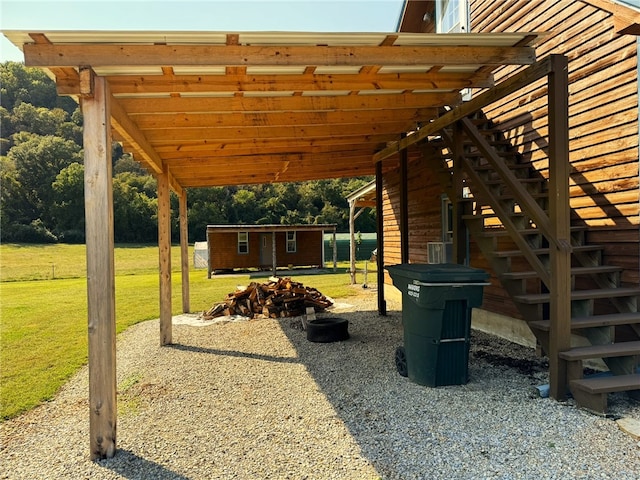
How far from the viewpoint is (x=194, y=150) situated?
653 cm

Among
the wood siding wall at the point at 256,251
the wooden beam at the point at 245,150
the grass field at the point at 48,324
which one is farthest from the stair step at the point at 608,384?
the wood siding wall at the point at 256,251

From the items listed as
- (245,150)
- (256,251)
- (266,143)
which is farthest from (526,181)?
(256,251)

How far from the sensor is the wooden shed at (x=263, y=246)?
22.7 m

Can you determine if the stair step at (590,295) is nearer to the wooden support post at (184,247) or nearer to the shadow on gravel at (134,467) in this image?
the shadow on gravel at (134,467)

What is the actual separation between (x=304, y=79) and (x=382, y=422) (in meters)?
3.26

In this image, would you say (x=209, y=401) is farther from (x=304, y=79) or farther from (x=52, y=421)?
(x=304, y=79)

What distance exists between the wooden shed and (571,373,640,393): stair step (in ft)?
61.0

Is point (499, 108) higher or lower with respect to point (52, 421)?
higher

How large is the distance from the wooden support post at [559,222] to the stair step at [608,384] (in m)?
0.18

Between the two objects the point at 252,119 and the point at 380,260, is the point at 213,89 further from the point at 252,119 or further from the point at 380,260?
the point at 380,260

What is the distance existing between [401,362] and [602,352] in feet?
6.38

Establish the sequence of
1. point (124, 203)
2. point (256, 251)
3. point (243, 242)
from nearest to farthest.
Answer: point (243, 242) < point (256, 251) < point (124, 203)

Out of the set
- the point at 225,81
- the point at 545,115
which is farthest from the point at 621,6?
the point at 225,81

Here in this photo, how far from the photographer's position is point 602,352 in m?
3.91
